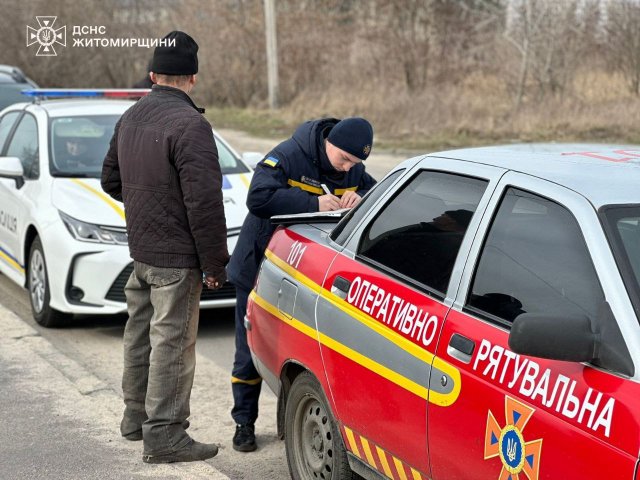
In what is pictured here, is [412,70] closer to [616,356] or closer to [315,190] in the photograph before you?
[315,190]

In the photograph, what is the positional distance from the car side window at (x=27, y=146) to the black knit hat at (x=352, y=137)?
381cm

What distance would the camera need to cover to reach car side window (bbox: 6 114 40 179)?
8.26m

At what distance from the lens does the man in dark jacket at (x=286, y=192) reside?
4.98 m

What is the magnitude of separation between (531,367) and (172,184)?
2201 millimetres

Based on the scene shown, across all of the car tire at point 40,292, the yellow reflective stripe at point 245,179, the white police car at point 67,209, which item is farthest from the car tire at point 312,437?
the yellow reflective stripe at point 245,179

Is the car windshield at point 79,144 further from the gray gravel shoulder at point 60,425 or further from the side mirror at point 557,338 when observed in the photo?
the side mirror at point 557,338

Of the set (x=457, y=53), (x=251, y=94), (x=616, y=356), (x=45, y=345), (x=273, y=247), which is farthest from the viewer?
(x=251, y=94)

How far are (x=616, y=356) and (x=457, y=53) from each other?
86.5ft

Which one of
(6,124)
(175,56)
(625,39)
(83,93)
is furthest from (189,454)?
(625,39)

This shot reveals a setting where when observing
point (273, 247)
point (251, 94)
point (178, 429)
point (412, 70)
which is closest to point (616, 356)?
point (273, 247)

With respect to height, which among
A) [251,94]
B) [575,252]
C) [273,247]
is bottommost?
[251,94]

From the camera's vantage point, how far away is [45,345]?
7035mm

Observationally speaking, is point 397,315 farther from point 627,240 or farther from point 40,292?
point 40,292

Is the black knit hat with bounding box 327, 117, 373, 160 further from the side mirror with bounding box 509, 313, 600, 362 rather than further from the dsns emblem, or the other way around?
the side mirror with bounding box 509, 313, 600, 362
